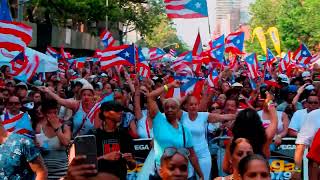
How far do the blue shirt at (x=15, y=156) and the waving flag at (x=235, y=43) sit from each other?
19.6 meters

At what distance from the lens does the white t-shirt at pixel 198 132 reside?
8928 millimetres

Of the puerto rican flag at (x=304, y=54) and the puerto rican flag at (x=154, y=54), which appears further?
the puerto rican flag at (x=154, y=54)

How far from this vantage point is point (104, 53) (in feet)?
57.0

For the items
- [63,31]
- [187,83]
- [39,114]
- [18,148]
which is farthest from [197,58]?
[63,31]

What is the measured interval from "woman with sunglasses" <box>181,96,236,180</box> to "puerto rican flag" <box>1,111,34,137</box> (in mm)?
1741

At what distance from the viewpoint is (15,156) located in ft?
18.4

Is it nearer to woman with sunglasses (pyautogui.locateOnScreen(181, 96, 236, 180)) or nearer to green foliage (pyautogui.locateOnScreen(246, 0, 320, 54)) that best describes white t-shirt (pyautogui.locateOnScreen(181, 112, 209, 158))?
woman with sunglasses (pyautogui.locateOnScreen(181, 96, 236, 180))

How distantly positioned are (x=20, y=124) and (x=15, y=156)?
305 cm

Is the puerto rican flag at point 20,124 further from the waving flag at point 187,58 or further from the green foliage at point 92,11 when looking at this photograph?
the green foliage at point 92,11

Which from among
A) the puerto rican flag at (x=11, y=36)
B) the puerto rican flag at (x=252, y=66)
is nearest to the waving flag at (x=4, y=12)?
the puerto rican flag at (x=11, y=36)

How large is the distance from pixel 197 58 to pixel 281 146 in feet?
31.5

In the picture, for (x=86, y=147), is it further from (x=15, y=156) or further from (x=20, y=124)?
(x=20, y=124)

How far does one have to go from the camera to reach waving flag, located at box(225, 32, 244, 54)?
24950 mm

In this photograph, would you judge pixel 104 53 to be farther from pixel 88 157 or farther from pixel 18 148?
pixel 88 157
